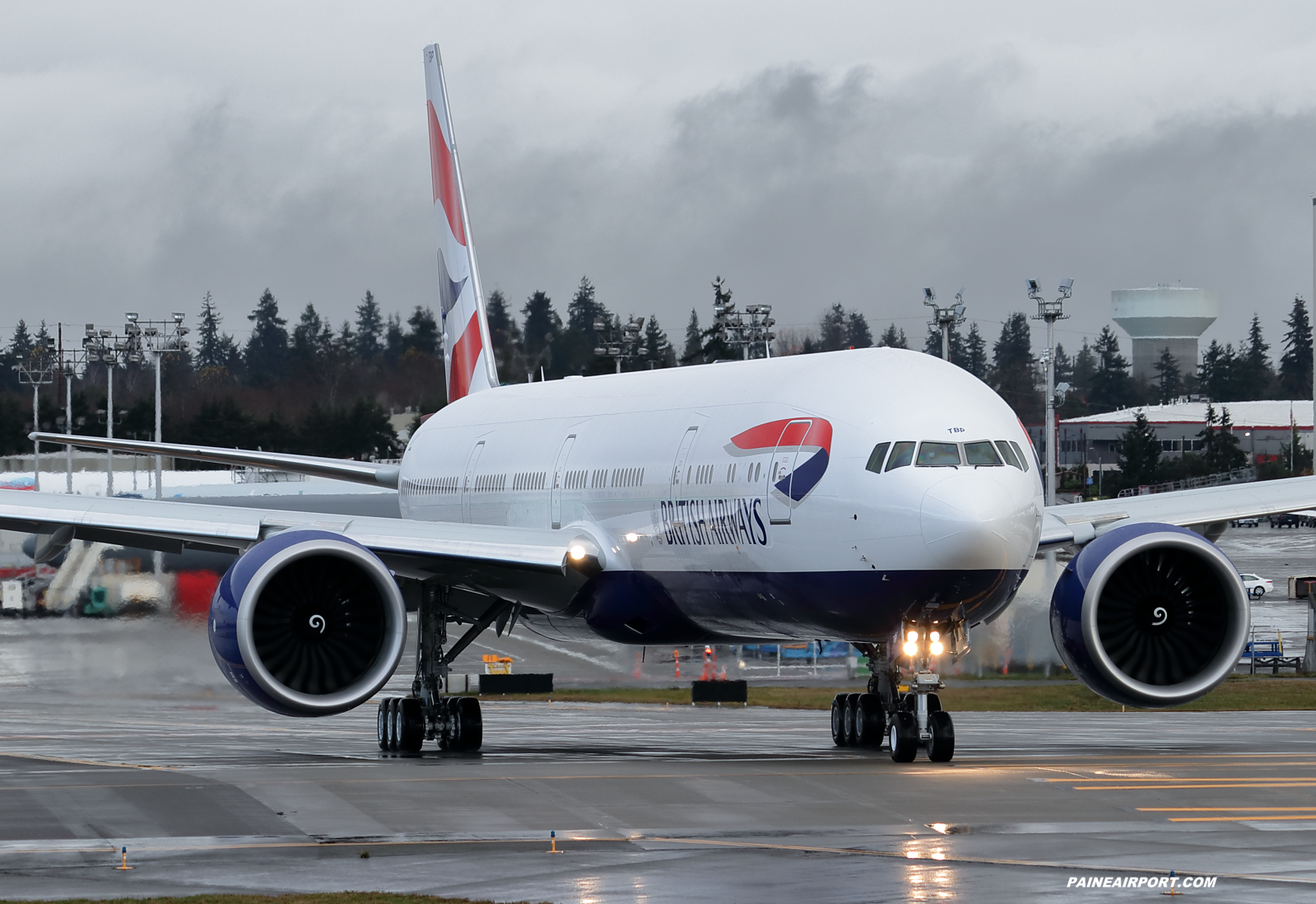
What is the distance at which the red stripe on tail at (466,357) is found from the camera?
113 feet

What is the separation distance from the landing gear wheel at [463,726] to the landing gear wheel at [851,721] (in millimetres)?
4387

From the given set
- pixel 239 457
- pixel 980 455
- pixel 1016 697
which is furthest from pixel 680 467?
pixel 1016 697

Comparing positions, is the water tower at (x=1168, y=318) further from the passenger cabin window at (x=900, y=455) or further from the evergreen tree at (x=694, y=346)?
the passenger cabin window at (x=900, y=455)

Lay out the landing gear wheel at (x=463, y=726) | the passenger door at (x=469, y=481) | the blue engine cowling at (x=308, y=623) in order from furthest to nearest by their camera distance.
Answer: the passenger door at (x=469, y=481) → the landing gear wheel at (x=463, y=726) → the blue engine cowling at (x=308, y=623)

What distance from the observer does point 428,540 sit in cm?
2294

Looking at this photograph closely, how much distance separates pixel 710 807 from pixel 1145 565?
23.5 feet

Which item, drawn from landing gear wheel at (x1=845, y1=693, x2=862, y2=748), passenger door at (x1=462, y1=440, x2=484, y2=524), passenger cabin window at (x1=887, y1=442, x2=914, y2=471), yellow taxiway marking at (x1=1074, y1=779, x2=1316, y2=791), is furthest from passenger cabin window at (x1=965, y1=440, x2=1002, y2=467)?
passenger door at (x1=462, y1=440, x2=484, y2=524)

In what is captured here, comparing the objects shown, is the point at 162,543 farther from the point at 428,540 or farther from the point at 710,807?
the point at 710,807

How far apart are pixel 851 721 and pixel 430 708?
510 cm

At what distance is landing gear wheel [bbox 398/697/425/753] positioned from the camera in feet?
79.9

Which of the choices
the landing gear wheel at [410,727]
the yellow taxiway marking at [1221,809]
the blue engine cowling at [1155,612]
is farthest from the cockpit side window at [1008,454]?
the landing gear wheel at [410,727]

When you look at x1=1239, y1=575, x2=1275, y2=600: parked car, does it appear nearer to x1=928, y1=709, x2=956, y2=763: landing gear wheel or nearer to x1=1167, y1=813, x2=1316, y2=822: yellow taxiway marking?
x1=928, y1=709, x2=956, y2=763: landing gear wheel

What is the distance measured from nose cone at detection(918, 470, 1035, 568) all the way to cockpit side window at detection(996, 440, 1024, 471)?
1.60 ft

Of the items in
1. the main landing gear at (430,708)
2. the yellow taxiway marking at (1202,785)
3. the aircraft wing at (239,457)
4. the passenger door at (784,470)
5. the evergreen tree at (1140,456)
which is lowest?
the yellow taxiway marking at (1202,785)
